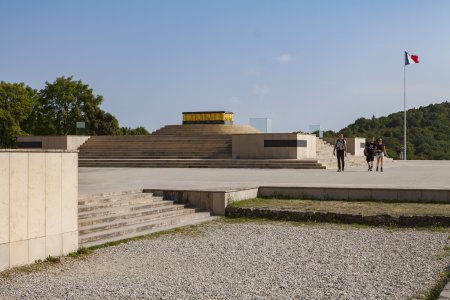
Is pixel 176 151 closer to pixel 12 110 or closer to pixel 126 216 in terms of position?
pixel 126 216

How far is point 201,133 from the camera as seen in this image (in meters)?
39.2

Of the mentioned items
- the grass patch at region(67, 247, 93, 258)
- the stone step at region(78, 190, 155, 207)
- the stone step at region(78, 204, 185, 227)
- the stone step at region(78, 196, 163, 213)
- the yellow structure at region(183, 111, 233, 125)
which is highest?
the yellow structure at region(183, 111, 233, 125)

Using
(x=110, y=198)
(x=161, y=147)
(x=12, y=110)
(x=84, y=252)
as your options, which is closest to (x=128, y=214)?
(x=110, y=198)

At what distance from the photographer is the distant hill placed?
63247mm

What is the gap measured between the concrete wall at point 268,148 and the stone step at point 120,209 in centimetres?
1627

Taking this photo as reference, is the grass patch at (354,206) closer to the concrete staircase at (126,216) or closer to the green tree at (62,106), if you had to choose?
the concrete staircase at (126,216)

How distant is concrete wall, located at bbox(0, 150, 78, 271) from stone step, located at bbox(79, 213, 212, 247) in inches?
28.7

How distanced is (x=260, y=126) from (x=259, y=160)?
12635 mm

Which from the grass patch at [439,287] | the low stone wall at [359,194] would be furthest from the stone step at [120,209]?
the grass patch at [439,287]

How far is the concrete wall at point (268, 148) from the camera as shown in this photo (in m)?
29.6

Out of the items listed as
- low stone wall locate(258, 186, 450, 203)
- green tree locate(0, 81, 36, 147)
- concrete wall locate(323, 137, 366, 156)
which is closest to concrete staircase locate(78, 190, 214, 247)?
low stone wall locate(258, 186, 450, 203)

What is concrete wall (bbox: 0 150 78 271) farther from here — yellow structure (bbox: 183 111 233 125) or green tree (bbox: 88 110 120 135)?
green tree (bbox: 88 110 120 135)

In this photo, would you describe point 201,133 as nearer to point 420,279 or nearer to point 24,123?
point 24,123

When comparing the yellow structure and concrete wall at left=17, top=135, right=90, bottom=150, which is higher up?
the yellow structure
